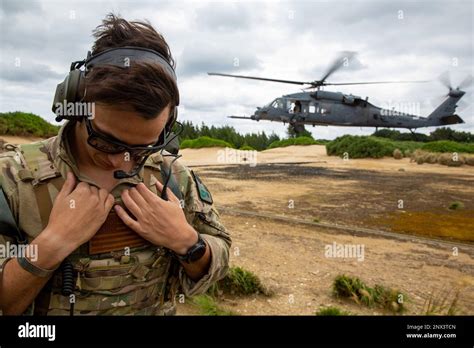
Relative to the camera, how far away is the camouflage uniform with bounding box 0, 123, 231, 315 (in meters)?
1.52

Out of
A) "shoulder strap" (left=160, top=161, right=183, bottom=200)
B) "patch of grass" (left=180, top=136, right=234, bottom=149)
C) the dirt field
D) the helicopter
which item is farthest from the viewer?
"patch of grass" (left=180, top=136, right=234, bottom=149)

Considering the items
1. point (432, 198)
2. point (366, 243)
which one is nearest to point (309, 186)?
point (432, 198)

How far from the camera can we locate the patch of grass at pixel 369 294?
14.2 feet

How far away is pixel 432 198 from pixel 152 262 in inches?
508

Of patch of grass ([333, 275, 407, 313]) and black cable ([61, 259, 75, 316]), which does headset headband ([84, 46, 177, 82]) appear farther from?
patch of grass ([333, 275, 407, 313])

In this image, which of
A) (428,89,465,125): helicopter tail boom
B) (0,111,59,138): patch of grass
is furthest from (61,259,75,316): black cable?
(428,89,465,125): helicopter tail boom

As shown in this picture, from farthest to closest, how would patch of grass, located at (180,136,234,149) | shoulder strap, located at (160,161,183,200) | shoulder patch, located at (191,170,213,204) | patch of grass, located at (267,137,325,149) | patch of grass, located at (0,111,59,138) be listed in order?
1. patch of grass, located at (267,137,325,149)
2. patch of grass, located at (180,136,234,149)
3. patch of grass, located at (0,111,59,138)
4. shoulder patch, located at (191,170,213,204)
5. shoulder strap, located at (160,161,183,200)

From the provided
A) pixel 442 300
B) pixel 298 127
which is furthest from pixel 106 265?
pixel 298 127

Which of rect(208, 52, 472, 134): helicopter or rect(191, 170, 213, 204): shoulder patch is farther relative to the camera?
rect(208, 52, 472, 134): helicopter

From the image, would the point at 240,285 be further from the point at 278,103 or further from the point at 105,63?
the point at 278,103
